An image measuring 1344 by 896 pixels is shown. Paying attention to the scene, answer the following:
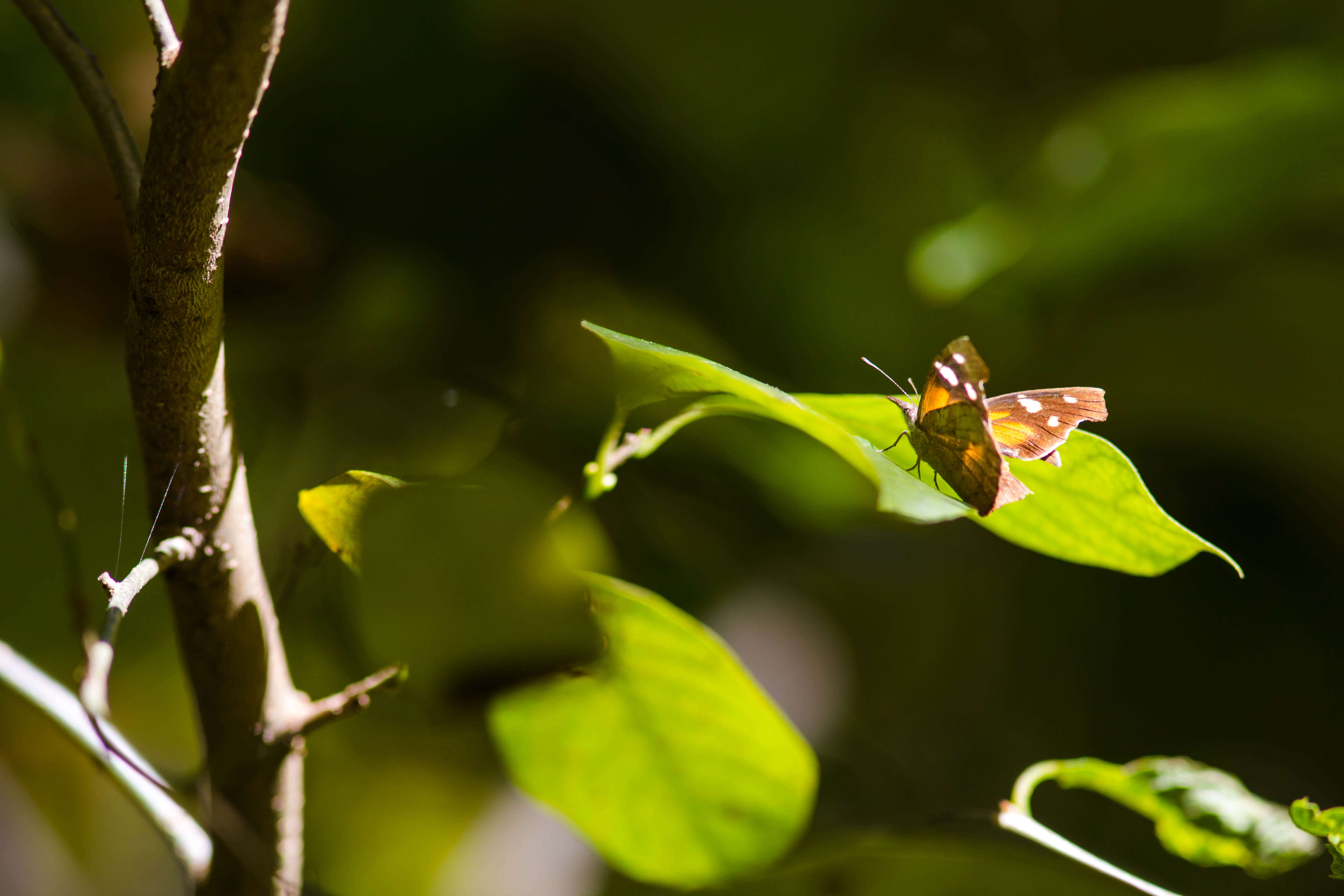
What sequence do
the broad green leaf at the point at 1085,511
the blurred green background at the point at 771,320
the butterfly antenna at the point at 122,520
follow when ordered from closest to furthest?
1. the broad green leaf at the point at 1085,511
2. the butterfly antenna at the point at 122,520
3. the blurred green background at the point at 771,320

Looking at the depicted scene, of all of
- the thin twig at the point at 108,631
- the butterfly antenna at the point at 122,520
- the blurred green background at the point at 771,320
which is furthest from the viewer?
the blurred green background at the point at 771,320

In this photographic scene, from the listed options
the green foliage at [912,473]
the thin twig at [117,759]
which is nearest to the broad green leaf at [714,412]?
the green foliage at [912,473]

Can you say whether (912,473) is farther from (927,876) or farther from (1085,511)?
(927,876)

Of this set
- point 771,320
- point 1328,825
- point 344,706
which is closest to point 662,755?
point 344,706

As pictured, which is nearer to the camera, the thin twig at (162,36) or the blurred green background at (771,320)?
the thin twig at (162,36)

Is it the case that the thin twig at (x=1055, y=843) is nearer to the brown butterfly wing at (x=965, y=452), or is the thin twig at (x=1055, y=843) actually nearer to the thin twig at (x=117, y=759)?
the brown butterfly wing at (x=965, y=452)

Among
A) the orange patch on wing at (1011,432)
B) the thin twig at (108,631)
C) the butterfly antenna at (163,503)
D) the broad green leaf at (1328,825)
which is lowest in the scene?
the thin twig at (108,631)

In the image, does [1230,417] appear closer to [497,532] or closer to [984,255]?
[984,255]

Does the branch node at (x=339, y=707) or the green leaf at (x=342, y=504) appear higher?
the green leaf at (x=342, y=504)
